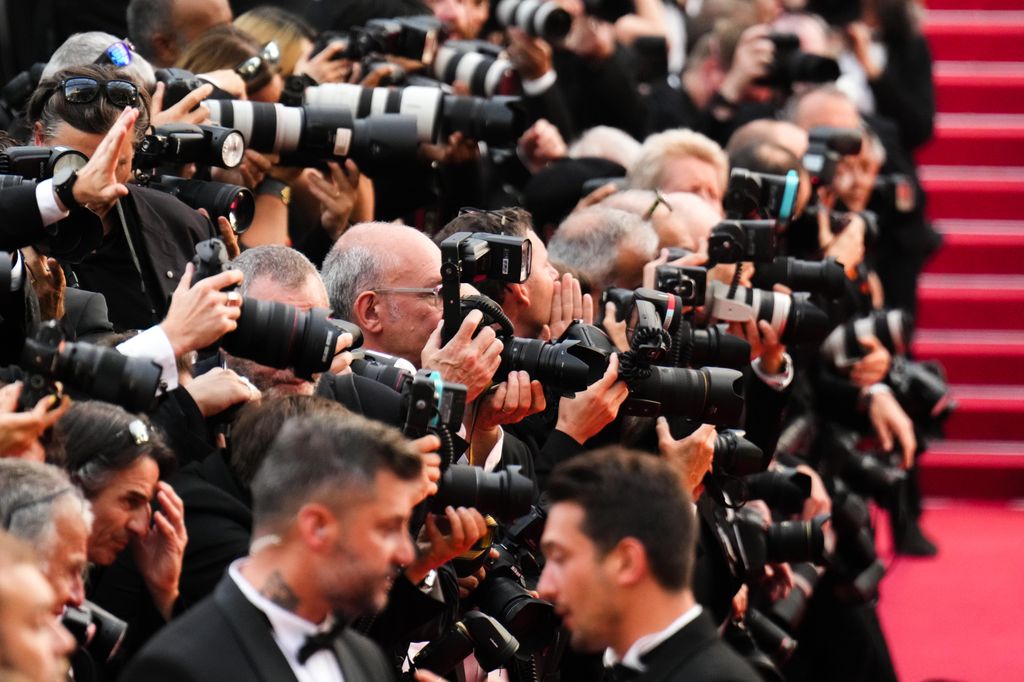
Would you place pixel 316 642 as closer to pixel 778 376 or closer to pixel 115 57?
pixel 115 57

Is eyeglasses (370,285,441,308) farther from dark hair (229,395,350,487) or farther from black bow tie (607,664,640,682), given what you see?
black bow tie (607,664,640,682)

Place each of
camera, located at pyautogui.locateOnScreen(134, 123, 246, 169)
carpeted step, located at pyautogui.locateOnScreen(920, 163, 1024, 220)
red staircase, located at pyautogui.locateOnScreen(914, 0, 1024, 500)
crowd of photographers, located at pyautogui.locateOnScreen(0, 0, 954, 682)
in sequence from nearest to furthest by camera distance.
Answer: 1. crowd of photographers, located at pyautogui.locateOnScreen(0, 0, 954, 682)
2. camera, located at pyautogui.locateOnScreen(134, 123, 246, 169)
3. red staircase, located at pyautogui.locateOnScreen(914, 0, 1024, 500)
4. carpeted step, located at pyautogui.locateOnScreen(920, 163, 1024, 220)

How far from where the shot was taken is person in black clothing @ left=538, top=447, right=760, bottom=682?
2.73 m

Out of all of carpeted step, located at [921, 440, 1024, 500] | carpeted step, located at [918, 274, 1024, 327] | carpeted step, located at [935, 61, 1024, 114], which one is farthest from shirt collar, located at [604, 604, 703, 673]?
carpeted step, located at [935, 61, 1024, 114]

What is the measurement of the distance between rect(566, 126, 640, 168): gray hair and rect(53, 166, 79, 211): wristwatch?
2780 mm

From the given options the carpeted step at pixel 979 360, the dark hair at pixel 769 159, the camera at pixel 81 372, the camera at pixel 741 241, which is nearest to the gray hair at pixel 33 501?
the camera at pixel 81 372

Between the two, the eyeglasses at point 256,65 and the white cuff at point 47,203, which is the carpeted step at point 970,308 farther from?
the white cuff at point 47,203

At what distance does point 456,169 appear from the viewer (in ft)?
17.9

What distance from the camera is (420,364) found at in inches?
158

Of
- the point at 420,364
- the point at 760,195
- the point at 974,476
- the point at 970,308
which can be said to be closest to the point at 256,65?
the point at 420,364

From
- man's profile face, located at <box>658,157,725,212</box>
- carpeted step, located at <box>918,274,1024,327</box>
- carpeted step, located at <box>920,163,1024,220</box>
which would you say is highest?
man's profile face, located at <box>658,157,725,212</box>

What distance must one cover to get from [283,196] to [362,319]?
2.55 ft

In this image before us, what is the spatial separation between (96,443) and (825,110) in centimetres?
443

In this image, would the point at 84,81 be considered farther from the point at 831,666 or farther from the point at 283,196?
the point at 831,666
